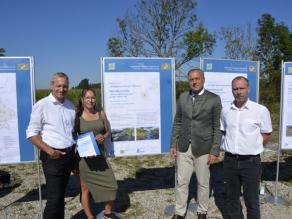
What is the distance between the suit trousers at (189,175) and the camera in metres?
4.00

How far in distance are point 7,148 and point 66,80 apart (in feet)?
5.31

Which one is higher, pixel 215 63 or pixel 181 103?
pixel 215 63

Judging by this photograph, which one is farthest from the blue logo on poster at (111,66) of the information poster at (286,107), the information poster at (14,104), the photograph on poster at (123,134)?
the information poster at (286,107)

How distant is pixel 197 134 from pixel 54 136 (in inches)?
66.2

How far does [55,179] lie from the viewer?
3.54m

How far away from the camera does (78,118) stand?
3820 mm

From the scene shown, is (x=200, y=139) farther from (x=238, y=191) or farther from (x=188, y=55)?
(x=188, y=55)

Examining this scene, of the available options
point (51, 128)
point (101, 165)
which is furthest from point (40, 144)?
point (101, 165)

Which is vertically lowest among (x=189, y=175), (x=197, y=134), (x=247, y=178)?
(x=189, y=175)

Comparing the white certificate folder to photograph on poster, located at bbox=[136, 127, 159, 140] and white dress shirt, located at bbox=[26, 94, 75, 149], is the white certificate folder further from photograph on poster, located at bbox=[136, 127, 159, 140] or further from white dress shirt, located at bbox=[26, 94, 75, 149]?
photograph on poster, located at bbox=[136, 127, 159, 140]

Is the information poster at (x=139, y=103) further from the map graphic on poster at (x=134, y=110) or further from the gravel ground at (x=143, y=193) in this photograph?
the gravel ground at (x=143, y=193)

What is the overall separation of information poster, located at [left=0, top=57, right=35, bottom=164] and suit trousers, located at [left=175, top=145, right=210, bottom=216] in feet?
7.07

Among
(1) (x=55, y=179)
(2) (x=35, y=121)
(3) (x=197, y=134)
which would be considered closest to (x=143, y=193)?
(3) (x=197, y=134)

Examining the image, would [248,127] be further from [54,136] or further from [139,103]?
[54,136]
